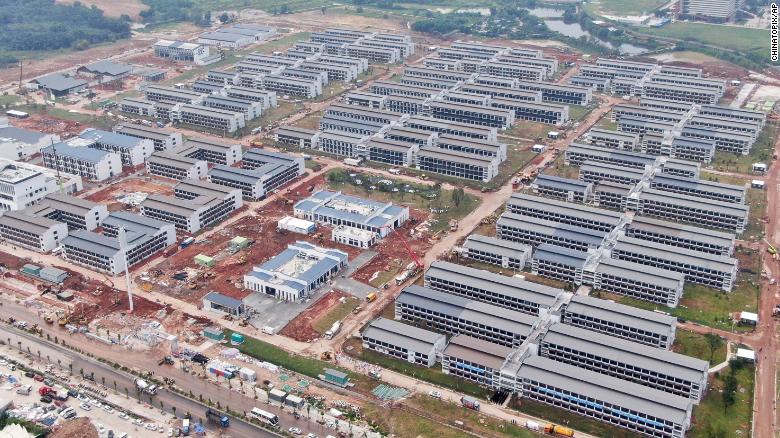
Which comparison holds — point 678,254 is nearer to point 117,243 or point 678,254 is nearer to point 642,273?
point 642,273

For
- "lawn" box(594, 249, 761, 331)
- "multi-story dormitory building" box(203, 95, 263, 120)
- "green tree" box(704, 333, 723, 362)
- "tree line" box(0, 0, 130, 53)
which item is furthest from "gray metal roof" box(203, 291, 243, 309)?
"tree line" box(0, 0, 130, 53)

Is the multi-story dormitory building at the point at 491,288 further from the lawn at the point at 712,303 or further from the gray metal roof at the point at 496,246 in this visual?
the lawn at the point at 712,303

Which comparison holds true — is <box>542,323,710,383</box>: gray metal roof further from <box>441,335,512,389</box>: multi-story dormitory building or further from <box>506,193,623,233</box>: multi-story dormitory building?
<box>506,193,623,233</box>: multi-story dormitory building

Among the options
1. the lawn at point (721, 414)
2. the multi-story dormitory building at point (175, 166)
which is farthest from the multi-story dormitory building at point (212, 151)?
the lawn at point (721, 414)

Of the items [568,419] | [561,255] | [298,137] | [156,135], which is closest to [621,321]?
[561,255]

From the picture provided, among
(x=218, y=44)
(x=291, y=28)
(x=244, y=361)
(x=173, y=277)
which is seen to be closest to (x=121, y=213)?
(x=173, y=277)

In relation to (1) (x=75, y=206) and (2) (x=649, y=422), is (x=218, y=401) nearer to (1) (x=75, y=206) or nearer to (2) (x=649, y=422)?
(2) (x=649, y=422)

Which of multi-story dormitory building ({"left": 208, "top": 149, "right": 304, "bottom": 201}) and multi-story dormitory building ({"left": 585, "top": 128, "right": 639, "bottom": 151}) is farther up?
multi-story dormitory building ({"left": 585, "top": 128, "right": 639, "bottom": 151})
